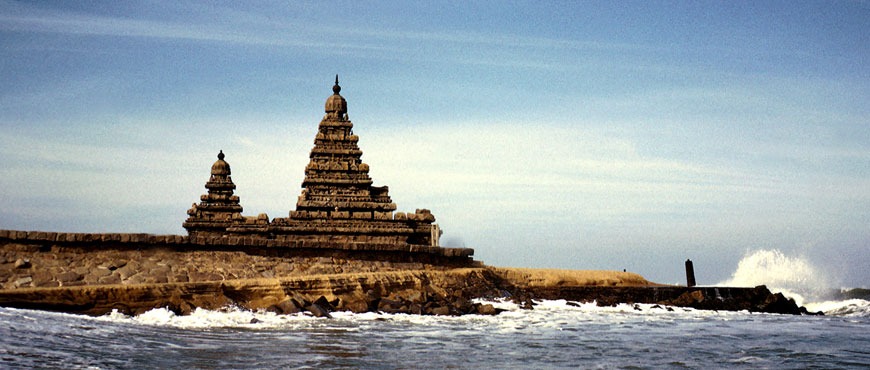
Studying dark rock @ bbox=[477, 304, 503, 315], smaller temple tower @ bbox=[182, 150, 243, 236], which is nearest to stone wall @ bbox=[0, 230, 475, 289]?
dark rock @ bbox=[477, 304, 503, 315]

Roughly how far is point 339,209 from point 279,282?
62.5 ft

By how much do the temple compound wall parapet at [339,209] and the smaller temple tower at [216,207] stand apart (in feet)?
4.61

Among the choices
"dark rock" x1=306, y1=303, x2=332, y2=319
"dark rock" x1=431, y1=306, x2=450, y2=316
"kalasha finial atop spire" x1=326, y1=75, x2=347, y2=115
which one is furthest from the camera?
"kalasha finial atop spire" x1=326, y1=75, x2=347, y2=115

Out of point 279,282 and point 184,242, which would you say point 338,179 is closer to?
point 184,242

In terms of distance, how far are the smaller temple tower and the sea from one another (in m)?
27.5

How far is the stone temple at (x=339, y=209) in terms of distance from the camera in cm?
3812

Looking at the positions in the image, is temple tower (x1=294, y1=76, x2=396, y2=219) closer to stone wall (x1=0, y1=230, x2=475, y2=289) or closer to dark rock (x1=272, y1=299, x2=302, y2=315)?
stone wall (x1=0, y1=230, x2=475, y2=289)

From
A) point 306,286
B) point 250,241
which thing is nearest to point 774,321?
point 306,286

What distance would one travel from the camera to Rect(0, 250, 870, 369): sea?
12.8 meters

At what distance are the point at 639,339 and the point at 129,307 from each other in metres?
9.33

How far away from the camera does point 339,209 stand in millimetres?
39062

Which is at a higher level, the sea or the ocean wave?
the ocean wave

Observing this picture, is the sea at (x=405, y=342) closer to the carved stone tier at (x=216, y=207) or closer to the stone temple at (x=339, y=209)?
the stone temple at (x=339, y=209)

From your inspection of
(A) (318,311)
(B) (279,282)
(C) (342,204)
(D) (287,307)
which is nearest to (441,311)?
(A) (318,311)
